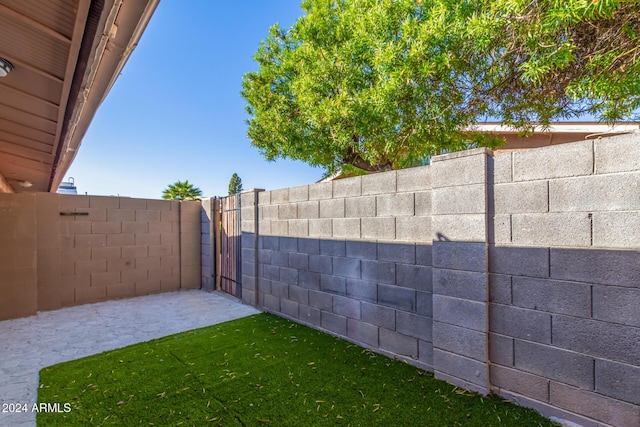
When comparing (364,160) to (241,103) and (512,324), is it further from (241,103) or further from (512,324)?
(512,324)

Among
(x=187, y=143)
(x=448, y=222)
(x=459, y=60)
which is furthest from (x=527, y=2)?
(x=187, y=143)

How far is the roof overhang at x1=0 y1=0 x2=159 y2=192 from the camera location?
1527 millimetres

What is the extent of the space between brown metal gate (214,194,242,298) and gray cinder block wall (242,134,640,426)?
2543 mm

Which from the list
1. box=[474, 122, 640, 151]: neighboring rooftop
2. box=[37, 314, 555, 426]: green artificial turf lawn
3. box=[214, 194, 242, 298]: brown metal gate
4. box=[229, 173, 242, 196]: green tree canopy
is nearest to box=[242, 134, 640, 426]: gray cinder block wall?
box=[37, 314, 555, 426]: green artificial turf lawn

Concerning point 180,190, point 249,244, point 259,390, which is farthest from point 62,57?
point 180,190

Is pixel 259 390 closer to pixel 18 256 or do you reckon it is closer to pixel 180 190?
pixel 18 256

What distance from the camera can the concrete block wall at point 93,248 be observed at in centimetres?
454

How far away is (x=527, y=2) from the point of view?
3.51m

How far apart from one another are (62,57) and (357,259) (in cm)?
286

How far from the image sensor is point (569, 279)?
1.85 meters

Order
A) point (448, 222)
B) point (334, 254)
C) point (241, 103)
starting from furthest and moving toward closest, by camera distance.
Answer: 1. point (241, 103)
2. point (334, 254)
3. point (448, 222)

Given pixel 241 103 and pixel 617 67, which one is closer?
pixel 617 67

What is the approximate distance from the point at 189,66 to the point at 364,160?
592cm

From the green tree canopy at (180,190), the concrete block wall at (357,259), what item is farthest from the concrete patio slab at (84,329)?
the green tree canopy at (180,190)
